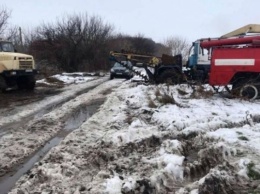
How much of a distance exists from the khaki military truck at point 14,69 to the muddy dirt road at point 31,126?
5.93 ft

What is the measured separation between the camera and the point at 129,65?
19.9m

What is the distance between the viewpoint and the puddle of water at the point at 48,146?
5045mm

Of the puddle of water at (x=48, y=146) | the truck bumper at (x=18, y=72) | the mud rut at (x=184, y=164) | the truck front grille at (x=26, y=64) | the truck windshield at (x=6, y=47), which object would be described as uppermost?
the truck windshield at (x=6, y=47)

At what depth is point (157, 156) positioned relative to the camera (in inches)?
217

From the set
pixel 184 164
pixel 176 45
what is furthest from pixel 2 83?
pixel 176 45

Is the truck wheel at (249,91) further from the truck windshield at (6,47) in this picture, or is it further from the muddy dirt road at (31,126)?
the truck windshield at (6,47)

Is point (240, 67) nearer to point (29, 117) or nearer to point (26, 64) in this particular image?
point (29, 117)

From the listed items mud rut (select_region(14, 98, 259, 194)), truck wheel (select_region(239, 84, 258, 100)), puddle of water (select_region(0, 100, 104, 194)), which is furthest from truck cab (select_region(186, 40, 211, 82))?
mud rut (select_region(14, 98, 259, 194))

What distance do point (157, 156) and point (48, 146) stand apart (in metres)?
2.43

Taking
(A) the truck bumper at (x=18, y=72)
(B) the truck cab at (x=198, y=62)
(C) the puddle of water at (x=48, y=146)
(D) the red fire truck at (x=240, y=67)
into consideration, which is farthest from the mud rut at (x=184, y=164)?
(B) the truck cab at (x=198, y=62)

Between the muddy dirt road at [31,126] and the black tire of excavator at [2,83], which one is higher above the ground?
the black tire of excavator at [2,83]

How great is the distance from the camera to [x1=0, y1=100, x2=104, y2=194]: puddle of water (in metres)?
5.04

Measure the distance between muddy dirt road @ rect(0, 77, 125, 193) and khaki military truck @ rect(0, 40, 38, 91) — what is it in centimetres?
181

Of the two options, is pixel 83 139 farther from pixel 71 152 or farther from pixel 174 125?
pixel 174 125
